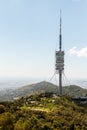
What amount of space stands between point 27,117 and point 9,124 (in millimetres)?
11081

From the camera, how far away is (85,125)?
86.4m

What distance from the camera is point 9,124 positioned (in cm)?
6719

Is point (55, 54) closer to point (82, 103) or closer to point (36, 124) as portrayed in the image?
point (82, 103)

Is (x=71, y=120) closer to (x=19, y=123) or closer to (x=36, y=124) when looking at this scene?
(x=36, y=124)

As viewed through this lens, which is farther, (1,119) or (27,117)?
(27,117)

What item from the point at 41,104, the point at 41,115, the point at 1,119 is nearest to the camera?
the point at 1,119

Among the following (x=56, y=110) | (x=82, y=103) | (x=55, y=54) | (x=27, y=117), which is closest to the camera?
(x=27, y=117)

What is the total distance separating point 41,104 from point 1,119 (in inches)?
1874

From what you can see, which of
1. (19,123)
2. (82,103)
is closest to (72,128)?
(19,123)

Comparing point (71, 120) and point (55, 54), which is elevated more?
point (55, 54)

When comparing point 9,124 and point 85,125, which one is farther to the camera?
point 85,125

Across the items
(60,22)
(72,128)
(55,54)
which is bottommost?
(72,128)

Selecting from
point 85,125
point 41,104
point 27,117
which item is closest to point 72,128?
point 85,125

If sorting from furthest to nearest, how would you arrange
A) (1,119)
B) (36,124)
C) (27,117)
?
1. (27,117)
2. (36,124)
3. (1,119)
